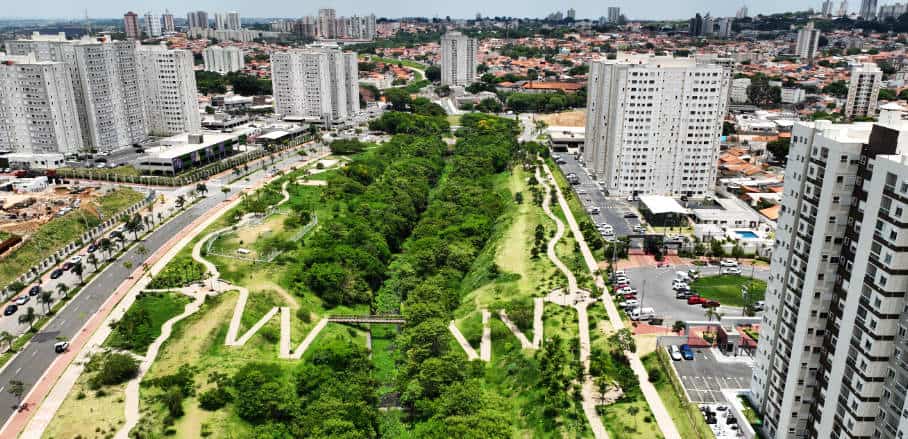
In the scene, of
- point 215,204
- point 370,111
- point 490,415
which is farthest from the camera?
point 370,111

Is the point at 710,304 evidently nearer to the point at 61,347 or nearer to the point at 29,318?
the point at 61,347

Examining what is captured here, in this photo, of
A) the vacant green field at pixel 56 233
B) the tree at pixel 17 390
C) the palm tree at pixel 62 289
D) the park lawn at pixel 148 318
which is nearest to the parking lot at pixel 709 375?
the park lawn at pixel 148 318

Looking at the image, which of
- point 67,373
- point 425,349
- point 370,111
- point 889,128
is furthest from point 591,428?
point 370,111

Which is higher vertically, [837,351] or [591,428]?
[837,351]

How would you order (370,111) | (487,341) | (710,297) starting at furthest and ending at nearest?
(370,111) → (710,297) → (487,341)

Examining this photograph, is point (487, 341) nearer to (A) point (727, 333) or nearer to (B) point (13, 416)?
(A) point (727, 333)

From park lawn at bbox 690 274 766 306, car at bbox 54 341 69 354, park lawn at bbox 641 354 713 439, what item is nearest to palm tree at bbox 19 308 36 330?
car at bbox 54 341 69 354
